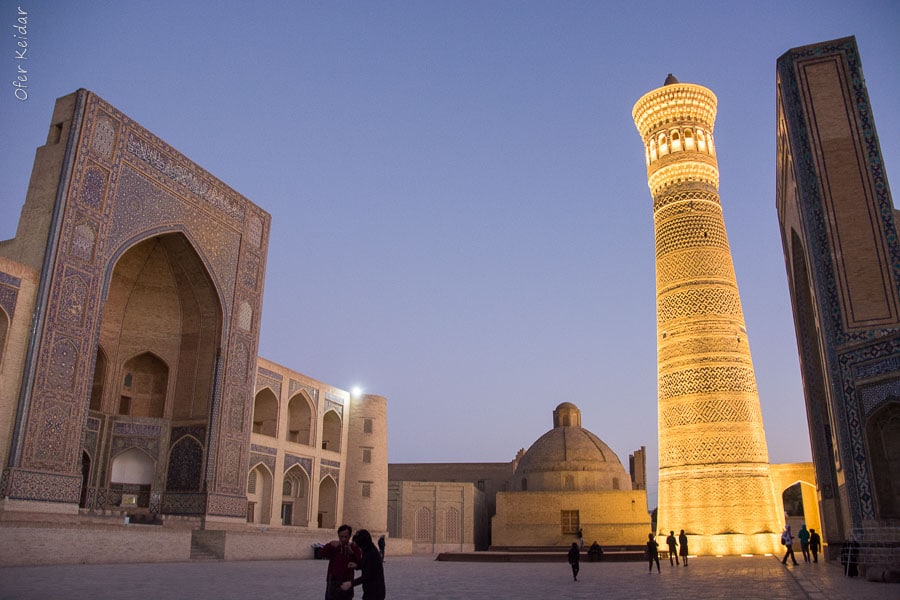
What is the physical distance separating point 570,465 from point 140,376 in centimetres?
1442

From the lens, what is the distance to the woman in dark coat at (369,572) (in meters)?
2.99

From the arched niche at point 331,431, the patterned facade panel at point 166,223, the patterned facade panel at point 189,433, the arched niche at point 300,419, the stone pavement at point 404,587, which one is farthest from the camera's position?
the arched niche at point 331,431

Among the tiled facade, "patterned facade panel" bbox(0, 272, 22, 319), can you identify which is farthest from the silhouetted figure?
"patterned facade panel" bbox(0, 272, 22, 319)

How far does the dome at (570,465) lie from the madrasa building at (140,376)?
8.15m

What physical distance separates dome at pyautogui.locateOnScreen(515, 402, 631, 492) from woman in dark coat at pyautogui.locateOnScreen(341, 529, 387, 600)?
20.4 metres

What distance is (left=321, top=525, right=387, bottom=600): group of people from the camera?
3.00 meters

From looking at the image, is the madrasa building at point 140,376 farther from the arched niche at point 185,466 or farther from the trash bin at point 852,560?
the trash bin at point 852,560

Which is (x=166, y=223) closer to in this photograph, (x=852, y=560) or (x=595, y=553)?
(x=595, y=553)

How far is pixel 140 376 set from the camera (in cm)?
1311

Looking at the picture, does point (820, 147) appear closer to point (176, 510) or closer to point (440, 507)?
point (176, 510)

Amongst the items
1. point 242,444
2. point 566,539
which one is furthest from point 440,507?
point 242,444

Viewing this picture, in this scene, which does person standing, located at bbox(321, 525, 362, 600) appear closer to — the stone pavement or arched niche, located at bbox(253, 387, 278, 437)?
the stone pavement

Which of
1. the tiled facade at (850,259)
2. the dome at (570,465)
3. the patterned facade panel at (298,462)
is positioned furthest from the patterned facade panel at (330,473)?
the tiled facade at (850,259)

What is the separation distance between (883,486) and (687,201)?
31.1 feet
